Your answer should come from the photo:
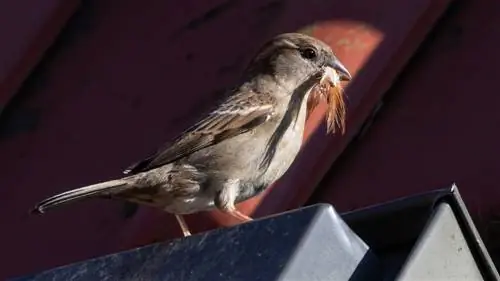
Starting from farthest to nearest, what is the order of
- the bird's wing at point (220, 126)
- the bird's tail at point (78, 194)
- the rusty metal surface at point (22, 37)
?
1. the rusty metal surface at point (22, 37)
2. the bird's wing at point (220, 126)
3. the bird's tail at point (78, 194)

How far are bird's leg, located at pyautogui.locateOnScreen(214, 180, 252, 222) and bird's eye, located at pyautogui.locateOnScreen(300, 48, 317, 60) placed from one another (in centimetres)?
48

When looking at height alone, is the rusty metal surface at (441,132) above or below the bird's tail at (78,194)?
above

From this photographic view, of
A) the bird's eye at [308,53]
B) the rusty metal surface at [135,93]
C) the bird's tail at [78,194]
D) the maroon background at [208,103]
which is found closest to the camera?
the bird's tail at [78,194]

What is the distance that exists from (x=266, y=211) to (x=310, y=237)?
5.73 ft

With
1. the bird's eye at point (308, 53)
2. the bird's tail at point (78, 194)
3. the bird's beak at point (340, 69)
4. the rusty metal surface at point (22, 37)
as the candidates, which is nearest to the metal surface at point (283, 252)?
the bird's tail at point (78, 194)

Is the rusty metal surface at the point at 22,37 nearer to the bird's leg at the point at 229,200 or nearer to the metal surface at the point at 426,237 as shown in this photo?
the bird's leg at the point at 229,200

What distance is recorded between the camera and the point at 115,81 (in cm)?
504

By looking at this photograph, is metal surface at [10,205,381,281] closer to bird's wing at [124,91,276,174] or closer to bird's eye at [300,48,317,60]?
bird's wing at [124,91,276,174]

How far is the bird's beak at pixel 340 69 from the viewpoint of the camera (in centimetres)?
459

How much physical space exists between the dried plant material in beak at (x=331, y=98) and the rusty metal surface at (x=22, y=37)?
0.95m

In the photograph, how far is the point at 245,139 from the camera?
16.3 feet

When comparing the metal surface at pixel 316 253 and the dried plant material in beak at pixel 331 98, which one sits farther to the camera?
the dried plant material in beak at pixel 331 98

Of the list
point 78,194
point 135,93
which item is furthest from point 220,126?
point 78,194

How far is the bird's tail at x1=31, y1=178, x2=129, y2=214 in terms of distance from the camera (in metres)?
4.28
